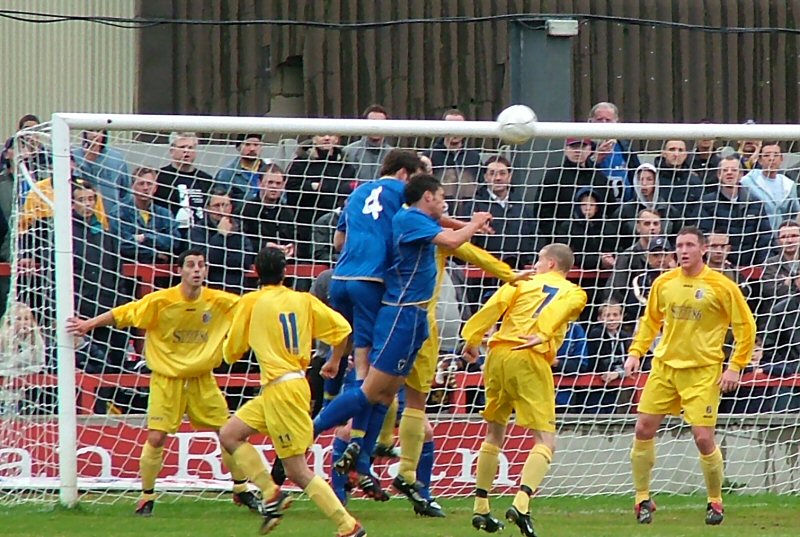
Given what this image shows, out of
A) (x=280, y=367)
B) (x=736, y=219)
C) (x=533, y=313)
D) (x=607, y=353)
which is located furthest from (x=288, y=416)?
(x=736, y=219)

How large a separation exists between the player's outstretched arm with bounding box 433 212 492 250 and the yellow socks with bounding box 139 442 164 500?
250 cm

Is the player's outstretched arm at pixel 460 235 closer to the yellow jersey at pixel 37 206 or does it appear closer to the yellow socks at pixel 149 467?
the yellow socks at pixel 149 467

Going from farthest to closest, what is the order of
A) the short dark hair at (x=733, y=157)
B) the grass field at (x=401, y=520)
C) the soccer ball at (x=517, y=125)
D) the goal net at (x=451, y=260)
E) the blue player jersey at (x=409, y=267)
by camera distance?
the short dark hair at (x=733, y=157)
the goal net at (x=451, y=260)
the soccer ball at (x=517, y=125)
the blue player jersey at (x=409, y=267)
the grass field at (x=401, y=520)

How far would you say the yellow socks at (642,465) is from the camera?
10.4 metres

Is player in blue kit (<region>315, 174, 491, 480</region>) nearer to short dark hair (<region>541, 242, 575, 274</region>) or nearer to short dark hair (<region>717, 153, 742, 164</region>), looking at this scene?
short dark hair (<region>541, 242, 575, 274</region>)

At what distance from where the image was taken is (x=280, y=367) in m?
9.11

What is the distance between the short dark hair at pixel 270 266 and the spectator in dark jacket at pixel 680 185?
408cm

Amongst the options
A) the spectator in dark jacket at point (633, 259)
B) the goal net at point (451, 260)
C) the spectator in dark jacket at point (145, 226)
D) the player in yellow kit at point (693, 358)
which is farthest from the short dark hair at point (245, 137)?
the player in yellow kit at point (693, 358)

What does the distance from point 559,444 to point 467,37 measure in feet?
17.5

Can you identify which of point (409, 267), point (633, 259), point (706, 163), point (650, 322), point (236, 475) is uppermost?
point (706, 163)

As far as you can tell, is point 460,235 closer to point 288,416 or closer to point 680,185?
point 288,416

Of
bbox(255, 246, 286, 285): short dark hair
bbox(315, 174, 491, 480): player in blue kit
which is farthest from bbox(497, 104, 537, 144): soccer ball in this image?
bbox(255, 246, 286, 285): short dark hair

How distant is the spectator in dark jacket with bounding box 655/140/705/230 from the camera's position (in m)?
12.3

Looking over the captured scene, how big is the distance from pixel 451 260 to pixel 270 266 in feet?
10.3
